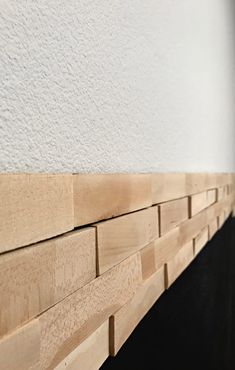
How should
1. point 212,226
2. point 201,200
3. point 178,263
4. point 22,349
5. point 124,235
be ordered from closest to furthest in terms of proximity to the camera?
point 22,349, point 124,235, point 178,263, point 201,200, point 212,226

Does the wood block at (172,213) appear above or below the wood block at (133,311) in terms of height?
above

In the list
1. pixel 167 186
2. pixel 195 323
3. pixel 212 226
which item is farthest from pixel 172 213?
pixel 195 323

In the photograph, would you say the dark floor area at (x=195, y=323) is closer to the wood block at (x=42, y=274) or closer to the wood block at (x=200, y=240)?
the wood block at (x=200, y=240)

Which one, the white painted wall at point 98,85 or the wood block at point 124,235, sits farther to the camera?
the wood block at point 124,235

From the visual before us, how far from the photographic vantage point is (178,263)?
3.17ft

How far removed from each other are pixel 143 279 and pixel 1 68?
1.46 ft

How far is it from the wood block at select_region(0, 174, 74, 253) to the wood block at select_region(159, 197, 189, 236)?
38 centimetres

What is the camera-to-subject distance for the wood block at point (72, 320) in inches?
14.2

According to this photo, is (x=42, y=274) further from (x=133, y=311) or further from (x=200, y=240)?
(x=200, y=240)

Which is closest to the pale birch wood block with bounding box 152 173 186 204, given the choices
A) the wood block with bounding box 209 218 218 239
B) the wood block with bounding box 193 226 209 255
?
the wood block with bounding box 193 226 209 255

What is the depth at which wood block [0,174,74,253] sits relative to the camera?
1.08 ft

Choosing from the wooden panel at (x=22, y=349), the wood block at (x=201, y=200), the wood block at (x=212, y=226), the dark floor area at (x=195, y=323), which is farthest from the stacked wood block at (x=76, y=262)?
the wood block at (x=212, y=226)

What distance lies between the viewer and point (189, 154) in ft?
3.67

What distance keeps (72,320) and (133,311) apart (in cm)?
23
